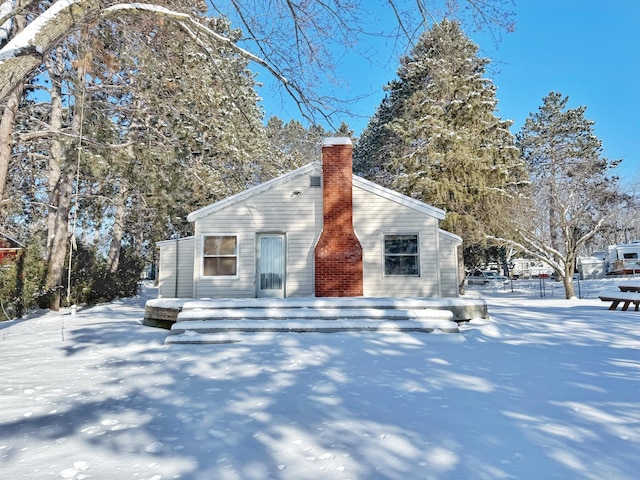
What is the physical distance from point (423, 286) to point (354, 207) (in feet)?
10.1

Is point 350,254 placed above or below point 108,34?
below

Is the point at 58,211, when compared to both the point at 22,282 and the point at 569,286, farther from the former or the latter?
the point at 569,286

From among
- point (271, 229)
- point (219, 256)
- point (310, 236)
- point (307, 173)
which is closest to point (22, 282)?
point (219, 256)

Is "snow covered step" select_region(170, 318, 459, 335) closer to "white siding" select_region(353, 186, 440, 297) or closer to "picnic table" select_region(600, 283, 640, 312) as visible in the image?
"white siding" select_region(353, 186, 440, 297)

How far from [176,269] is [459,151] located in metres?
14.1

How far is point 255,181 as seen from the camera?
2202 cm

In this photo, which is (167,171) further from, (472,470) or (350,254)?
(472,470)

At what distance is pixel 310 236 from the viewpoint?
11828 millimetres

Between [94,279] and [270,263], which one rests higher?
[270,263]

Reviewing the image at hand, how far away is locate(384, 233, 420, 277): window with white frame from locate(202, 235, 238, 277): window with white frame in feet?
14.7

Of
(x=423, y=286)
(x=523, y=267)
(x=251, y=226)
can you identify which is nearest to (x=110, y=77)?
(x=251, y=226)

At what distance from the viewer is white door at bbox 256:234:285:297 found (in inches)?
465

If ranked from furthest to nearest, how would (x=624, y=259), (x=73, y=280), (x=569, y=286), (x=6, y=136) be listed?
(x=624, y=259) → (x=569, y=286) → (x=73, y=280) → (x=6, y=136)

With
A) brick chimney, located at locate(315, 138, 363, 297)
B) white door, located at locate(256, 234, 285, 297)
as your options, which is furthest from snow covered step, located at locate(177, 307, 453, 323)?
white door, located at locate(256, 234, 285, 297)
